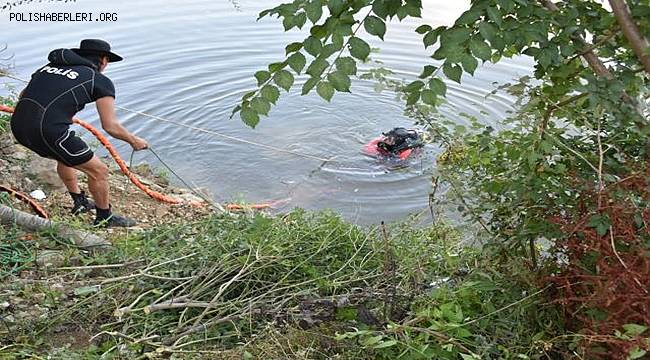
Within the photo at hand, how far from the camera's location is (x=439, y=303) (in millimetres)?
3287

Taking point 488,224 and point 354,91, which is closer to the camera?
point 488,224

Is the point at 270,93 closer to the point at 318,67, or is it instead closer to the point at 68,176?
the point at 318,67

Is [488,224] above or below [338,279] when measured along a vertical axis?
above

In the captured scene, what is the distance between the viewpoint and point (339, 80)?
2238 mm

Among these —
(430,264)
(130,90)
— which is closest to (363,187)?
(430,264)

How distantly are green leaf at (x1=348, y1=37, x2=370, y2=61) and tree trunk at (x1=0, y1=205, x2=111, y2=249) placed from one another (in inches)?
113

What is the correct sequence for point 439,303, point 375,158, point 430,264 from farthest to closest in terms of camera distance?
1. point 375,158
2. point 430,264
3. point 439,303

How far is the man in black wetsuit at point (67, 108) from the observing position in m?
5.48

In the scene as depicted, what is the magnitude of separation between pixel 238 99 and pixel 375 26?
731 centimetres

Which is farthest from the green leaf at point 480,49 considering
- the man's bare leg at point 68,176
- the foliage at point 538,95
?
the man's bare leg at point 68,176

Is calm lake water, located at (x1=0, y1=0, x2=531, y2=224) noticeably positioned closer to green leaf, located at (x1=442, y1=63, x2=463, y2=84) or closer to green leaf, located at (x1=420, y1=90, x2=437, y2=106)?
green leaf, located at (x1=420, y1=90, x2=437, y2=106)

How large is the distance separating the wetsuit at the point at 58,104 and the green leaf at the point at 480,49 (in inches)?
159

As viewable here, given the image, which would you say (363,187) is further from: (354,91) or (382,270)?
(382,270)

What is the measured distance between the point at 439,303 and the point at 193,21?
998 centimetres
